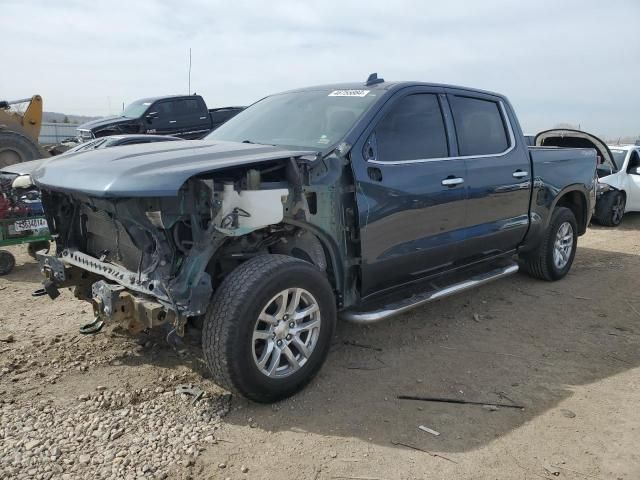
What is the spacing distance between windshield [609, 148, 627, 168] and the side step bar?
7.04 meters

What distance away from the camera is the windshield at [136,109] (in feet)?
46.6

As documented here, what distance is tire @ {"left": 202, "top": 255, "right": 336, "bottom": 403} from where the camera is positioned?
295 centimetres

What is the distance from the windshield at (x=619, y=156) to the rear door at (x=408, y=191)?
7925 millimetres

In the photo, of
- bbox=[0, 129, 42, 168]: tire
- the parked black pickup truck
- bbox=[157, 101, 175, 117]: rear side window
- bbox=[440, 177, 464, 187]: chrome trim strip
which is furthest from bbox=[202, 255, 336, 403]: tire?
bbox=[157, 101, 175, 117]: rear side window

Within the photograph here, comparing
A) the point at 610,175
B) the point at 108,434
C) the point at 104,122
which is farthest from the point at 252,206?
the point at 104,122

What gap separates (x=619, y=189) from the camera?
10180mm

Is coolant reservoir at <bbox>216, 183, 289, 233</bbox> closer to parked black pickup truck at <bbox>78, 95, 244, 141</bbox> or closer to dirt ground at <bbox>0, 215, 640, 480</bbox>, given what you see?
dirt ground at <bbox>0, 215, 640, 480</bbox>

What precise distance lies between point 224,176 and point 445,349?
88.5 inches

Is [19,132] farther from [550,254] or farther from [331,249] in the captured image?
[550,254]

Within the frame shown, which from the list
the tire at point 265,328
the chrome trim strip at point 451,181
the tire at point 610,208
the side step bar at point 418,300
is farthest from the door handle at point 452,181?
the tire at point 610,208

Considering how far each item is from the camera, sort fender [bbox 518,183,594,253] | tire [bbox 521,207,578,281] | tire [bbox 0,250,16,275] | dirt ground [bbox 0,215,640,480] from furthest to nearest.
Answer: tire [bbox 0,250,16,275] < tire [bbox 521,207,578,281] < fender [bbox 518,183,594,253] < dirt ground [bbox 0,215,640,480]

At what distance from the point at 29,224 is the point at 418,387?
479 centimetres

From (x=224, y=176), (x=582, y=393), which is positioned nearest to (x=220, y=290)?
(x=224, y=176)

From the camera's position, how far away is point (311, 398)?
336cm
